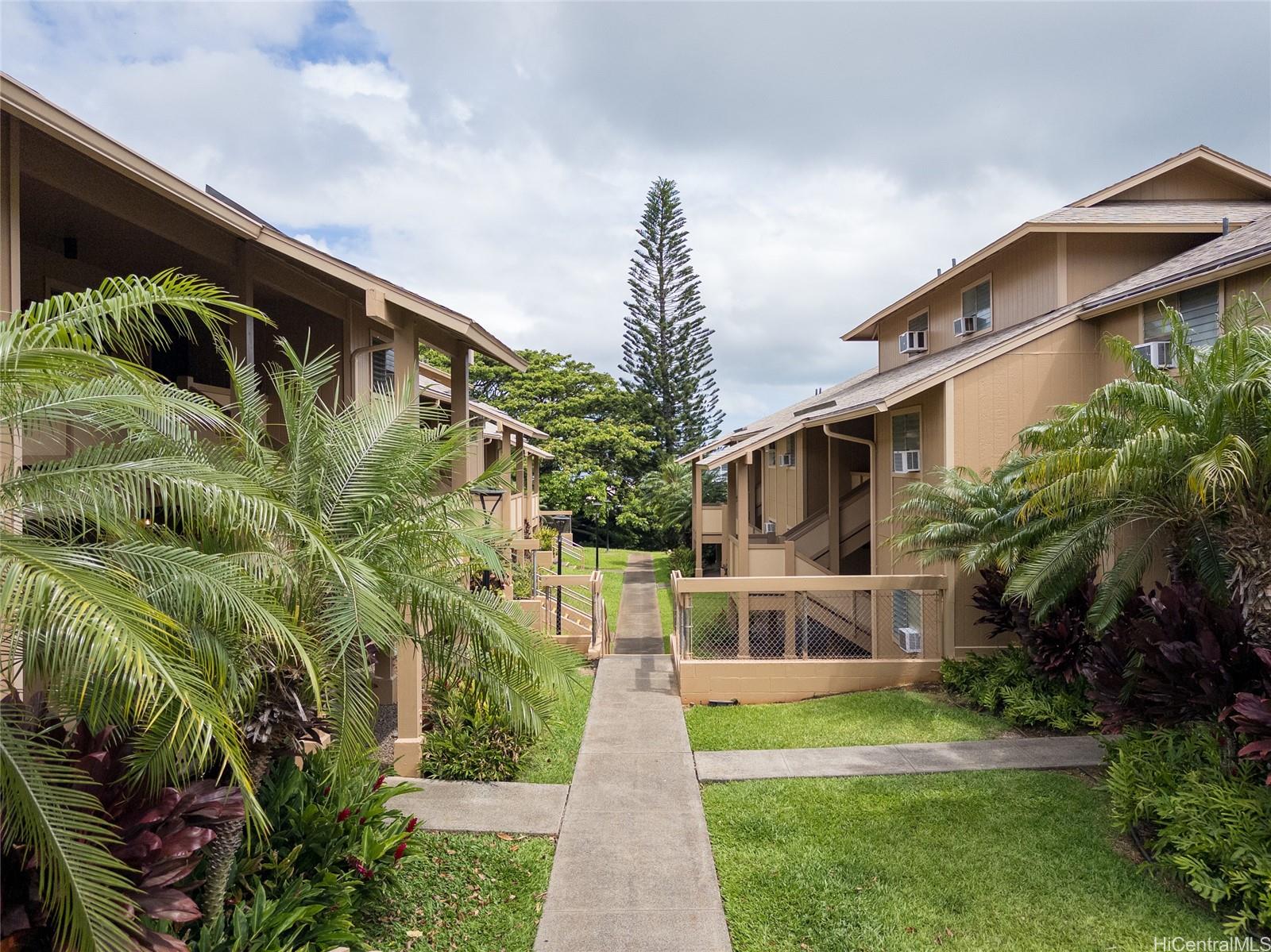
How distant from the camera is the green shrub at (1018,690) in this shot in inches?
354

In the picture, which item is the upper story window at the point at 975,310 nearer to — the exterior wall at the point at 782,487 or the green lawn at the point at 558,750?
the exterior wall at the point at 782,487

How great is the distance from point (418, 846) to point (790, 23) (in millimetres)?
10490

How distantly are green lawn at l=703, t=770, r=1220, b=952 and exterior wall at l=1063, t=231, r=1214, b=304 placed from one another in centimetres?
885

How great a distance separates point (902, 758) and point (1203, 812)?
10.3 feet

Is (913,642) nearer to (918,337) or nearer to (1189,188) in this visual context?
(918,337)

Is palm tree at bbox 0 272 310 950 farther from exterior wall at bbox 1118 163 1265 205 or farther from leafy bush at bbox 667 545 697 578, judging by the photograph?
leafy bush at bbox 667 545 697 578

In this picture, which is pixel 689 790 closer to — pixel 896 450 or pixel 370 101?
pixel 896 450

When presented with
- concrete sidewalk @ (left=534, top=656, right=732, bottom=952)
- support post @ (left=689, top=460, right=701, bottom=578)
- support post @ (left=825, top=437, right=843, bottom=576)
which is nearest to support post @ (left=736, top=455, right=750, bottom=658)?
concrete sidewalk @ (left=534, top=656, right=732, bottom=952)

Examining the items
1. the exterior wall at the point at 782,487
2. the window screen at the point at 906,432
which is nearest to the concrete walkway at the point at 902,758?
the window screen at the point at 906,432

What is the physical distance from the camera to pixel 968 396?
1123cm

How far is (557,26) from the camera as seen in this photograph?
9891 millimetres

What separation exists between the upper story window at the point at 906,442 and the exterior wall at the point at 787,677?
3286mm

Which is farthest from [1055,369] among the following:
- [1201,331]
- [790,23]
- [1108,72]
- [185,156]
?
[185,156]

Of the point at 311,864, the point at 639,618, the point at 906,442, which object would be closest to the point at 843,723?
the point at 906,442
